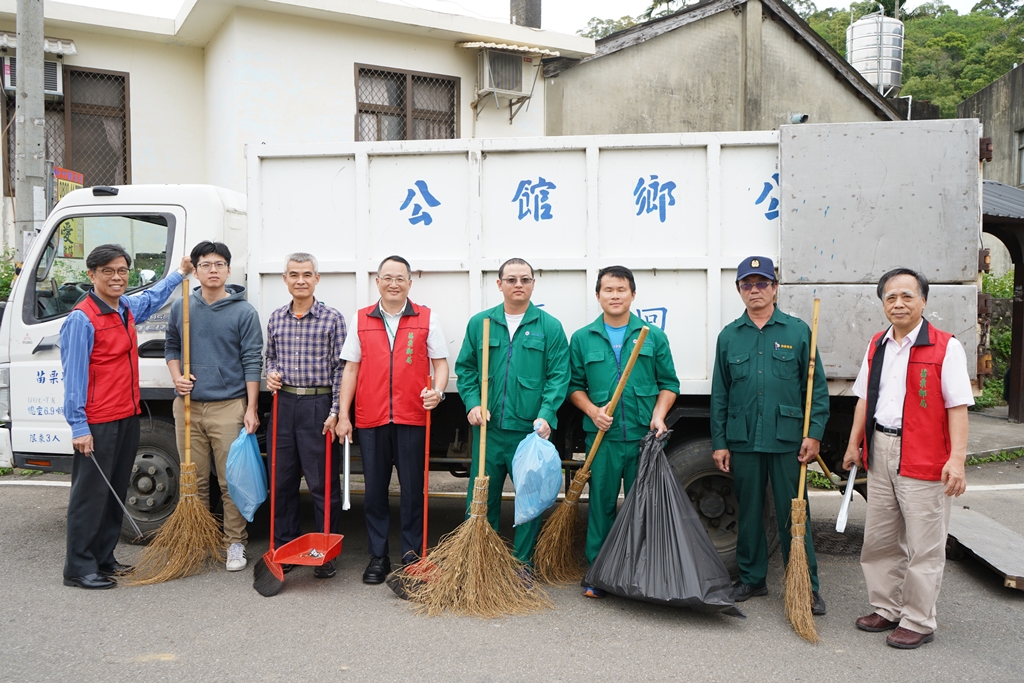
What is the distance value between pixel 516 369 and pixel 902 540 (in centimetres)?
207

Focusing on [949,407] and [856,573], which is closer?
[949,407]

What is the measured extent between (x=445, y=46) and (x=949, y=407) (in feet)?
27.1

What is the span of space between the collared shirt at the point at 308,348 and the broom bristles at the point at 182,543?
84cm

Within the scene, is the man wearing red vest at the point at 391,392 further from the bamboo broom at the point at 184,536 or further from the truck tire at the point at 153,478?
the truck tire at the point at 153,478

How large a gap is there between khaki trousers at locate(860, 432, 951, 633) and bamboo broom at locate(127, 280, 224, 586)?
3.59 metres

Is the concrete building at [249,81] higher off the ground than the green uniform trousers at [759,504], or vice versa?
the concrete building at [249,81]

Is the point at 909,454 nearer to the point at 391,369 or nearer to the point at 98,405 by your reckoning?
the point at 391,369

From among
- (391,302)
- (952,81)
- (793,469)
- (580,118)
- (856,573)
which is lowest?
(856,573)

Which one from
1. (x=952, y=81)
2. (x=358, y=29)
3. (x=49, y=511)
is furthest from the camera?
(x=952, y=81)

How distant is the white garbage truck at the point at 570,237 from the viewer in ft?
13.5

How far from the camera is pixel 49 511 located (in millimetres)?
5746

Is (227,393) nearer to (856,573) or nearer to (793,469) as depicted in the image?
(793,469)

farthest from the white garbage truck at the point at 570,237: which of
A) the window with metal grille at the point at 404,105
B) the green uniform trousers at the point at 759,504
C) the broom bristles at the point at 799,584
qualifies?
the window with metal grille at the point at 404,105

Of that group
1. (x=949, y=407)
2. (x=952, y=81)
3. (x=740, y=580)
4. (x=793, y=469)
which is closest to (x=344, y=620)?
(x=740, y=580)
